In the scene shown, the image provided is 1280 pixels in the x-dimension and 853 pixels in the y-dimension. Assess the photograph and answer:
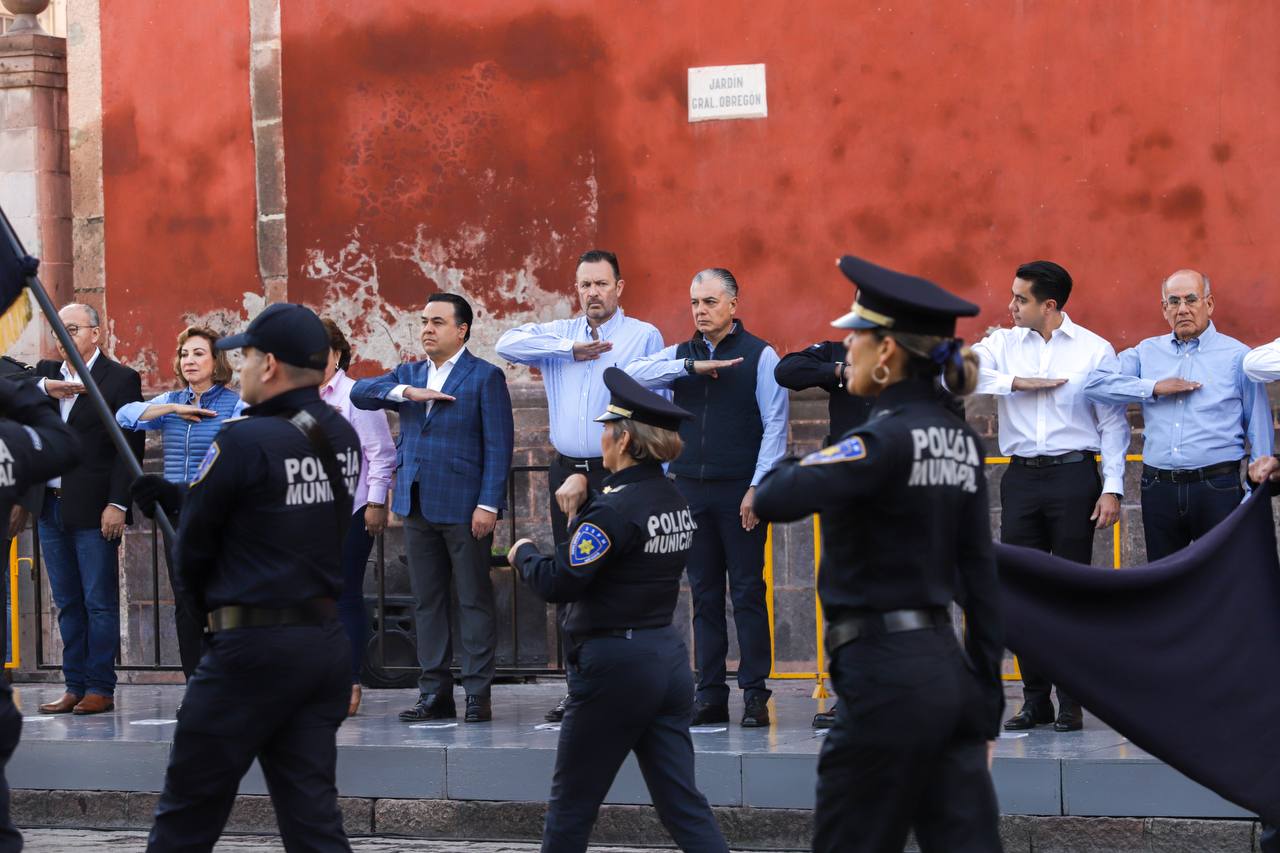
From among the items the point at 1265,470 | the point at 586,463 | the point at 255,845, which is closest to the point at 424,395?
the point at 586,463

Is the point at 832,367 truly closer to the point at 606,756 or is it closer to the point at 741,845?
the point at 741,845

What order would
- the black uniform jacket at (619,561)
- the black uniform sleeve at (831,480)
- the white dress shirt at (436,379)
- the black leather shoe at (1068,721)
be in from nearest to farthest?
the black uniform sleeve at (831,480)
the black uniform jacket at (619,561)
the black leather shoe at (1068,721)
the white dress shirt at (436,379)

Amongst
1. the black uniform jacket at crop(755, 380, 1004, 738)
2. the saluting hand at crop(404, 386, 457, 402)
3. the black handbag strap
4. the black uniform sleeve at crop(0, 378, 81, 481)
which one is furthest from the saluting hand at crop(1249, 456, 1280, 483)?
the black uniform sleeve at crop(0, 378, 81, 481)

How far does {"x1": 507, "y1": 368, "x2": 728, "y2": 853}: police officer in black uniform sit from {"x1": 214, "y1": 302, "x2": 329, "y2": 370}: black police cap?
3.39 ft

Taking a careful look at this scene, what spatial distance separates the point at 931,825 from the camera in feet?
15.9

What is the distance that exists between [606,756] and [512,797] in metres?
2.56

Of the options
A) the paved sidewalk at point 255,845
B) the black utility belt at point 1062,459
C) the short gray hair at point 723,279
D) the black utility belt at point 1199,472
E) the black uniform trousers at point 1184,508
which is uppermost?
the short gray hair at point 723,279

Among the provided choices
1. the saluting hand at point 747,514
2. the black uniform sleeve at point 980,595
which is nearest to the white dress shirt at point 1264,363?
the saluting hand at point 747,514

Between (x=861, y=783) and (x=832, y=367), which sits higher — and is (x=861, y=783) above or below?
below

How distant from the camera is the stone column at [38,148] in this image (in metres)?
13.9

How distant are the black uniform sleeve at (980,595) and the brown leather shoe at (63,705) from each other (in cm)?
699

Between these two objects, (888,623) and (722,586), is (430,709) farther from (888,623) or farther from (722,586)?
(888,623)

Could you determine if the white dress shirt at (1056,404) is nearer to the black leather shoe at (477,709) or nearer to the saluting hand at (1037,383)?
the saluting hand at (1037,383)

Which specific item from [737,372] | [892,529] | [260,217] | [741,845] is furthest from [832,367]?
[260,217]
